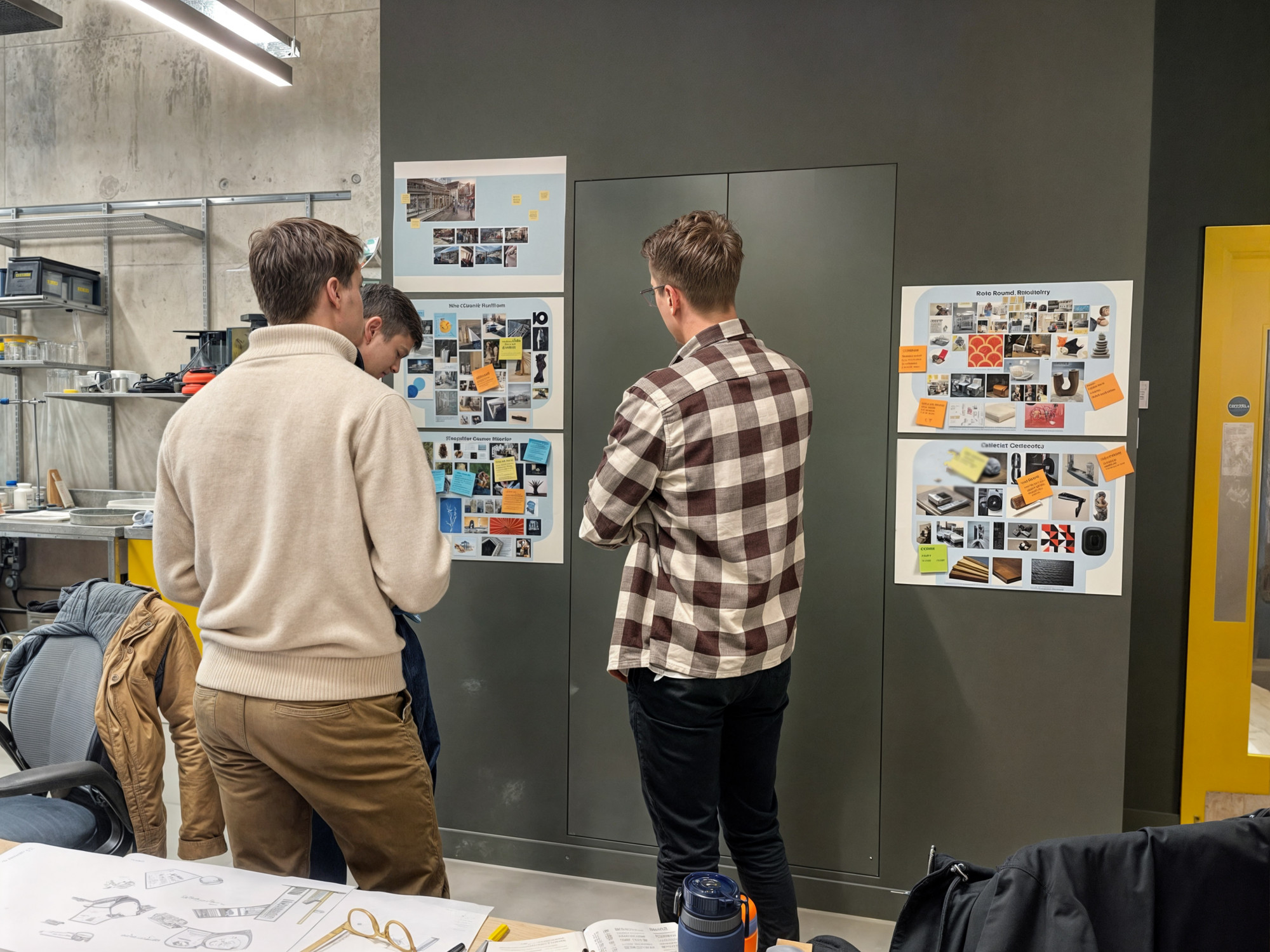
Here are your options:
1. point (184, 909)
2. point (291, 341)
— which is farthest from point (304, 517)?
point (184, 909)

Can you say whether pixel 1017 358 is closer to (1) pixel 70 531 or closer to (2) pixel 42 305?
(1) pixel 70 531

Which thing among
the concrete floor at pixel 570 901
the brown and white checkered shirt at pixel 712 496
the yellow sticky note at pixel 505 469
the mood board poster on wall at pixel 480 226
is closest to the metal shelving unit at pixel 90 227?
the mood board poster on wall at pixel 480 226

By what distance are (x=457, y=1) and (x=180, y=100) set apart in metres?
2.95

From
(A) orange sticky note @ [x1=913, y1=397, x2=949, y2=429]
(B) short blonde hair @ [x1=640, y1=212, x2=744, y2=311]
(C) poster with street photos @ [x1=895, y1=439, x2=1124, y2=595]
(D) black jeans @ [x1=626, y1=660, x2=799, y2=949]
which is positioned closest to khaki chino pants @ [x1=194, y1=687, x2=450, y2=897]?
(D) black jeans @ [x1=626, y1=660, x2=799, y2=949]

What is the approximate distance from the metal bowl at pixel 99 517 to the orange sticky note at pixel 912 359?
13.1 feet

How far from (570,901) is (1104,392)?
2279 millimetres

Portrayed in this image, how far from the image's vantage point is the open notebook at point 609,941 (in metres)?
1.01

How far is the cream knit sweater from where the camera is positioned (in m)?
1.37

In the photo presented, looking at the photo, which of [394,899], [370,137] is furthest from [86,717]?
[370,137]

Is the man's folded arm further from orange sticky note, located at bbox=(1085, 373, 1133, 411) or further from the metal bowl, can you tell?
the metal bowl

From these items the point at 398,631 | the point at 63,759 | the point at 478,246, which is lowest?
the point at 63,759

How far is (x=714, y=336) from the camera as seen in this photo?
5.69ft

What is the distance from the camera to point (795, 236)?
8.18ft

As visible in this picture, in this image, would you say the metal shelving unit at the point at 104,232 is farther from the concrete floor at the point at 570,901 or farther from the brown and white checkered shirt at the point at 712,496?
the brown and white checkered shirt at the point at 712,496
